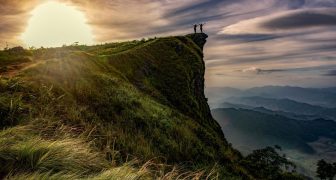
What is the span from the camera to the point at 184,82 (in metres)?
44.0

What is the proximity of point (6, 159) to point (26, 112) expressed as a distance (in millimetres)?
5210

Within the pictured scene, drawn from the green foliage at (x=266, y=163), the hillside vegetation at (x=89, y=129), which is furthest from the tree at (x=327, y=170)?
the hillside vegetation at (x=89, y=129)

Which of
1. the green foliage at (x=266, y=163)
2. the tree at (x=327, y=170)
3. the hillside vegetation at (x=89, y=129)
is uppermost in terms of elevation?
the hillside vegetation at (x=89, y=129)

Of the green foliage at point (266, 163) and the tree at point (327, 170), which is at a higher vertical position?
the green foliage at point (266, 163)

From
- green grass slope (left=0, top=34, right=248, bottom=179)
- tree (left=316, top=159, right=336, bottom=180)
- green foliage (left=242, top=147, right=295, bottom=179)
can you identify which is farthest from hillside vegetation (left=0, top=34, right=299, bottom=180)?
tree (left=316, top=159, right=336, bottom=180)

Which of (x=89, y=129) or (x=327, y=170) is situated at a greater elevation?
(x=89, y=129)

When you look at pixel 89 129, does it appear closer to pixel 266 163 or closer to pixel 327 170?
pixel 266 163

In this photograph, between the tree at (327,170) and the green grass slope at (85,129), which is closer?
the green grass slope at (85,129)

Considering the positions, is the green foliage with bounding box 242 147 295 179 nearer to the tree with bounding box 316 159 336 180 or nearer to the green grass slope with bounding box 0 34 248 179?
the green grass slope with bounding box 0 34 248 179

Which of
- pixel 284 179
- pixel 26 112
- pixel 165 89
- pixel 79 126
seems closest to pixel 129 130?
pixel 79 126

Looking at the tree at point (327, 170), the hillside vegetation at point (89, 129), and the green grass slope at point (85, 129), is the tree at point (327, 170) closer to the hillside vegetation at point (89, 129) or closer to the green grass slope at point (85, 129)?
the hillside vegetation at point (89, 129)

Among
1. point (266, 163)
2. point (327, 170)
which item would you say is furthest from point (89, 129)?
point (327, 170)

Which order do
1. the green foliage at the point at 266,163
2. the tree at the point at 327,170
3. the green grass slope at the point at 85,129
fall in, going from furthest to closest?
the tree at the point at 327,170 < the green foliage at the point at 266,163 < the green grass slope at the point at 85,129

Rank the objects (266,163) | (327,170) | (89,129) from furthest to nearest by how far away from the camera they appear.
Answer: (327,170), (266,163), (89,129)
